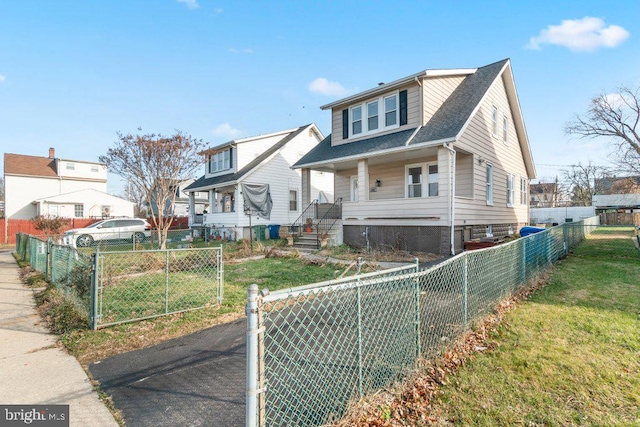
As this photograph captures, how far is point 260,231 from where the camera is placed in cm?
1942

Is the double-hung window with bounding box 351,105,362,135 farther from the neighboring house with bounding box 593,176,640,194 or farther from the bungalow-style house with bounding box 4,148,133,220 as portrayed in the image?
the bungalow-style house with bounding box 4,148,133,220

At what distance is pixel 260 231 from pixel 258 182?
3.18 metres

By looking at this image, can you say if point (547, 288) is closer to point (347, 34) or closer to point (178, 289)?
point (178, 289)

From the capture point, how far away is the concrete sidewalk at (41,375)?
2807mm

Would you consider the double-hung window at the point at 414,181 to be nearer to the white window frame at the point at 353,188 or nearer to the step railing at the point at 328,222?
the white window frame at the point at 353,188

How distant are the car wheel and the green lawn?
21.9 metres

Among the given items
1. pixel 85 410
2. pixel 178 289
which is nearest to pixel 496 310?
pixel 85 410

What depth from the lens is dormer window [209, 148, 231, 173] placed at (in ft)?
71.9

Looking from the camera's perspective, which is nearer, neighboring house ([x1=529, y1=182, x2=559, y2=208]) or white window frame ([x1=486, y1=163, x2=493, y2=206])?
white window frame ([x1=486, y1=163, x2=493, y2=206])

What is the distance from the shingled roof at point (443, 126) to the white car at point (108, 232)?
13.1 m

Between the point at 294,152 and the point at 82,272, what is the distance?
59.0 ft

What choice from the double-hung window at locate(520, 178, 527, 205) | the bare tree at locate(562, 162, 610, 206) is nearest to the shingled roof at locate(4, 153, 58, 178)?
the double-hung window at locate(520, 178, 527, 205)

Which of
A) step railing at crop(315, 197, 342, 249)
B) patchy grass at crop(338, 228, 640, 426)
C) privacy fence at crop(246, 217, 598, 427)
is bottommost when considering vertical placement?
patchy grass at crop(338, 228, 640, 426)

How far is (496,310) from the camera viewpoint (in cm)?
504
